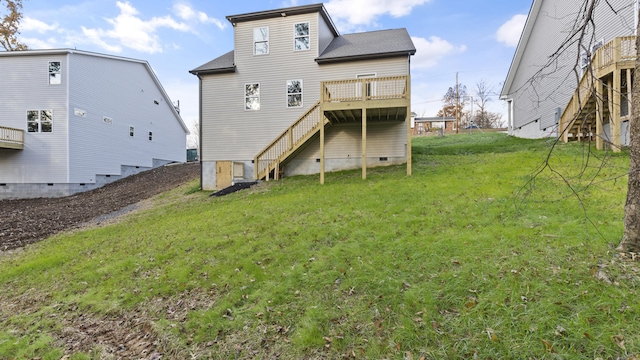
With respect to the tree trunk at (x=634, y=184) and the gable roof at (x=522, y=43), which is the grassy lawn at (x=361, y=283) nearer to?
the tree trunk at (x=634, y=184)

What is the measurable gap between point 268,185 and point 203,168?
4608mm

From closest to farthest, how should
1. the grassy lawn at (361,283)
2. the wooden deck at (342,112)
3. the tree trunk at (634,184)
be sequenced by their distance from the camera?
the grassy lawn at (361,283), the tree trunk at (634,184), the wooden deck at (342,112)

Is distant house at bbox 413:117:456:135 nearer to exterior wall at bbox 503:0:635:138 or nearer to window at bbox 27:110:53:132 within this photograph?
exterior wall at bbox 503:0:635:138

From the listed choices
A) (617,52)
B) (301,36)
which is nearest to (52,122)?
(301,36)

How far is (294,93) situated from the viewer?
47.6 ft

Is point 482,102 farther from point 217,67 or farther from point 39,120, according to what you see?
point 39,120

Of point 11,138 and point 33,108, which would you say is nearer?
point 11,138

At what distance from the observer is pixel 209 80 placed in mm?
15328

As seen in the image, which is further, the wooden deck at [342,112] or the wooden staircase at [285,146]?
the wooden staircase at [285,146]

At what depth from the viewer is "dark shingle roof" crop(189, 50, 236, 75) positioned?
14.9 m

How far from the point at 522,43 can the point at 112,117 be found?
88.7 ft

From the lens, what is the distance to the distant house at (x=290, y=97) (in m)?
13.5

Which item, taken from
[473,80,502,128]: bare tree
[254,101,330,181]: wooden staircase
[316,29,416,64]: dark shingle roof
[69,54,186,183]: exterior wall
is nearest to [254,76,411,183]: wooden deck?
[254,101,330,181]: wooden staircase

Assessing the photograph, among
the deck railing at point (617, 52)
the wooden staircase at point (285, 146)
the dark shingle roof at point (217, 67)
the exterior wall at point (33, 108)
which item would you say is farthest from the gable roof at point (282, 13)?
the exterior wall at point (33, 108)
